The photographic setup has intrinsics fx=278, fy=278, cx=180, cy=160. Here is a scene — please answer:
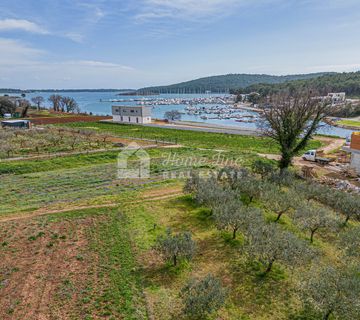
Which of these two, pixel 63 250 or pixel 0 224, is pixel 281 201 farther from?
pixel 0 224

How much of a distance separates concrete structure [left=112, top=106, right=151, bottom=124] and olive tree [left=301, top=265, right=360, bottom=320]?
54.7 meters

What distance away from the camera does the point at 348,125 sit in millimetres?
63719

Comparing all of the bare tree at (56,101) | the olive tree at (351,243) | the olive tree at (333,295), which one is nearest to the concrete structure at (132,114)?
the bare tree at (56,101)

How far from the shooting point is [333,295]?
7867mm

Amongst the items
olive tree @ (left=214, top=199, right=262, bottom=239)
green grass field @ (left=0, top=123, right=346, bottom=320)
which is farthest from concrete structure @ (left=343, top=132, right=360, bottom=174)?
olive tree @ (left=214, top=199, right=262, bottom=239)

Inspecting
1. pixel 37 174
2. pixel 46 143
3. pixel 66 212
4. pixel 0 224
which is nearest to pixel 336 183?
pixel 66 212

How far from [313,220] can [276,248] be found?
4.25m

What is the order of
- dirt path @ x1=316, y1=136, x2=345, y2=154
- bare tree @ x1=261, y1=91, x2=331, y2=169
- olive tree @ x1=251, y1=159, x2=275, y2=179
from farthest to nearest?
1. dirt path @ x1=316, y1=136, x2=345, y2=154
2. bare tree @ x1=261, y1=91, x2=331, y2=169
3. olive tree @ x1=251, y1=159, x2=275, y2=179

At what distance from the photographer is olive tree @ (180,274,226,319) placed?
7.97 meters

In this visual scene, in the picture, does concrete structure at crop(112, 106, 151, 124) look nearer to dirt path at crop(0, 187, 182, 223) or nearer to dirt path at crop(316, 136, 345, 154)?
dirt path at crop(316, 136, 345, 154)

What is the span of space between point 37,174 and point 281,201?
65.0 ft

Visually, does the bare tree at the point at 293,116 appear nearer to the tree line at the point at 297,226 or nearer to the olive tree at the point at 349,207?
the tree line at the point at 297,226

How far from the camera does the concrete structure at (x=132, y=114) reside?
198 feet

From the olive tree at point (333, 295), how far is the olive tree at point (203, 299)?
2604 mm
